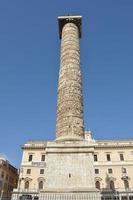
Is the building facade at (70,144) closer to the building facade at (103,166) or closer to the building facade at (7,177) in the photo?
the building facade at (103,166)

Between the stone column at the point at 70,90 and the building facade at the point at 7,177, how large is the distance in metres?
16.4

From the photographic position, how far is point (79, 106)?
1290 centimetres

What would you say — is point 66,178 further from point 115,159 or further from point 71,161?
point 115,159

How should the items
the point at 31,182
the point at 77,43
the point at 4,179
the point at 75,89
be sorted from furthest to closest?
1. the point at 4,179
2. the point at 31,182
3. the point at 77,43
4. the point at 75,89

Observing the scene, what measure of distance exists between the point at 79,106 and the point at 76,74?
208 cm

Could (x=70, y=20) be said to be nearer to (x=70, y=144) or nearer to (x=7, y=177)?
(x=70, y=144)

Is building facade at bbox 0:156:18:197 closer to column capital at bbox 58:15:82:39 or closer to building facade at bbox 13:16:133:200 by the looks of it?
building facade at bbox 13:16:133:200

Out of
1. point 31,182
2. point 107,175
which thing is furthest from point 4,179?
point 107,175

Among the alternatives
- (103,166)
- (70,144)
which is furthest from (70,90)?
(103,166)

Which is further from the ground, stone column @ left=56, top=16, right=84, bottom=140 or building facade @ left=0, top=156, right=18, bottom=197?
stone column @ left=56, top=16, right=84, bottom=140

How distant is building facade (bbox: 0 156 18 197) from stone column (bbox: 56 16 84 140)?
16.4m

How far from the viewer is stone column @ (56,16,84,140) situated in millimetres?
12117

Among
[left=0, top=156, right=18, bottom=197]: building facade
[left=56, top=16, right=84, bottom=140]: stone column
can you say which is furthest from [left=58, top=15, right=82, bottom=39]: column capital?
[left=0, top=156, right=18, bottom=197]: building facade

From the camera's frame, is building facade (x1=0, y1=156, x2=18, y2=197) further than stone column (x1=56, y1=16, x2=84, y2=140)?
Yes
